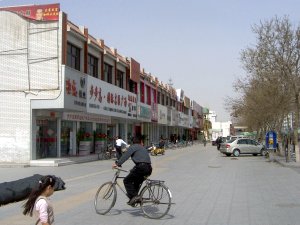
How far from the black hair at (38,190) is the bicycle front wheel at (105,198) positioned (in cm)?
440

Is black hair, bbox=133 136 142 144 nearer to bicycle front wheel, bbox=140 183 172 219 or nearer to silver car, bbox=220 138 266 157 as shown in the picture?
bicycle front wheel, bbox=140 183 172 219

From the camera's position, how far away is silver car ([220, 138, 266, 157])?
3928cm

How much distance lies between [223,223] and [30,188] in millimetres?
4833

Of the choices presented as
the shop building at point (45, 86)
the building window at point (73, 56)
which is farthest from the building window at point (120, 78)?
the building window at point (73, 56)

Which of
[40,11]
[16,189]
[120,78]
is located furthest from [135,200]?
[120,78]

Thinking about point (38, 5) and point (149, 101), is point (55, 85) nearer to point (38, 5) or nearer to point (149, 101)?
point (38, 5)

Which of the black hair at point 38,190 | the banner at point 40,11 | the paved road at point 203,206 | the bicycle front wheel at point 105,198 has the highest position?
the banner at point 40,11

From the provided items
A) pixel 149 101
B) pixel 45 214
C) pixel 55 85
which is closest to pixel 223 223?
pixel 45 214

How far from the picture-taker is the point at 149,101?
180 feet

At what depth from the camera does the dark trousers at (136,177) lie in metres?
9.79

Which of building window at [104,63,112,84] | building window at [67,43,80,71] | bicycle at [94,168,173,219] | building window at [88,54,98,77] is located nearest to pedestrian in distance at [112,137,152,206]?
bicycle at [94,168,173,219]

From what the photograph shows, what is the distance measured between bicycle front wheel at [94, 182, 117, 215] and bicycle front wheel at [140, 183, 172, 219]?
734 mm

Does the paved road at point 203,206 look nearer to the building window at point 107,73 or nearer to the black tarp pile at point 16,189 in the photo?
the black tarp pile at point 16,189

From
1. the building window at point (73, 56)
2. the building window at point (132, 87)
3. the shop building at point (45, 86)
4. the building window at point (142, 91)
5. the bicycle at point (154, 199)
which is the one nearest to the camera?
the bicycle at point (154, 199)
